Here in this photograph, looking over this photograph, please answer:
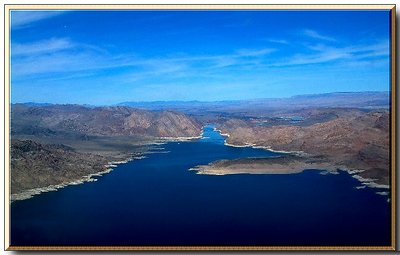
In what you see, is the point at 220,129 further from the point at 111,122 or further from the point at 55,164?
the point at 55,164

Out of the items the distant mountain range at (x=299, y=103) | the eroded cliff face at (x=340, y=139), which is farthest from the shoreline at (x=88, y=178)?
the eroded cliff face at (x=340, y=139)

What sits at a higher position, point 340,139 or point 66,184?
point 340,139

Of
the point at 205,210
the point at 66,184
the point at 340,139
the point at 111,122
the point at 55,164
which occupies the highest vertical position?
the point at 111,122

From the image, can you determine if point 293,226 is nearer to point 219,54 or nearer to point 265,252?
point 265,252

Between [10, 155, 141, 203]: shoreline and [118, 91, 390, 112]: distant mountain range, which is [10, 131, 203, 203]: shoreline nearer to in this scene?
[10, 155, 141, 203]: shoreline

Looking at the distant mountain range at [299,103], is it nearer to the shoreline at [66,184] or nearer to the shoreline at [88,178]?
the shoreline at [88,178]

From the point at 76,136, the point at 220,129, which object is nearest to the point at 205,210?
the point at 220,129

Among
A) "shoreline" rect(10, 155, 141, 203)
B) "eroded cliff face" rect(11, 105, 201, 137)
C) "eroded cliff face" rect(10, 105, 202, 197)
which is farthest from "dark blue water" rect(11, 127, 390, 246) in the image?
"eroded cliff face" rect(11, 105, 201, 137)
